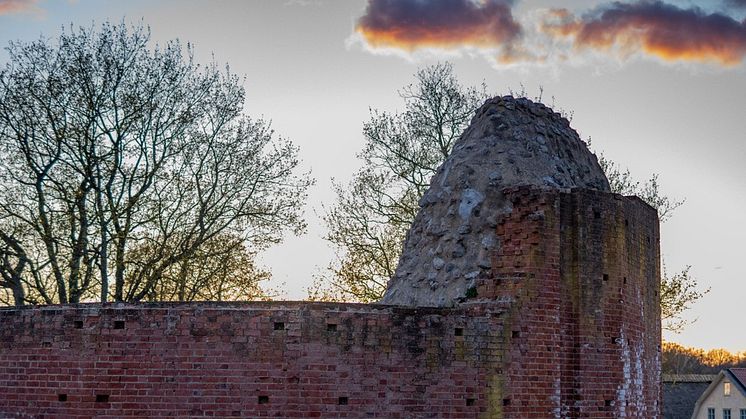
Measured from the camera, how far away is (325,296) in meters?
25.0

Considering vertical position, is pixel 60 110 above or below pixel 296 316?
above

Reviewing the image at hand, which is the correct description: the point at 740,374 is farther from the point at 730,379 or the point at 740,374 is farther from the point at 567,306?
the point at 567,306

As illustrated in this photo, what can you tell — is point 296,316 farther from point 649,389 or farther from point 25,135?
point 25,135

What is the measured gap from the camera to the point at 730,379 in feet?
153

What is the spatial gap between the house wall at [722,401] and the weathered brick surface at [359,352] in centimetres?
3860

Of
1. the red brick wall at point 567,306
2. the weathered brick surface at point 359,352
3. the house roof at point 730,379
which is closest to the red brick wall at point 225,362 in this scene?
the weathered brick surface at point 359,352

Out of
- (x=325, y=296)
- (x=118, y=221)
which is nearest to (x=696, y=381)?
(x=325, y=296)

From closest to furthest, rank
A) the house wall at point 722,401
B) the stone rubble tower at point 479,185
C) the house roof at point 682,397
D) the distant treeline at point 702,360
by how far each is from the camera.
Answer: the stone rubble tower at point 479,185 → the house wall at point 722,401 → the house roof at point 682,397 → the distant treeline at point 702,360

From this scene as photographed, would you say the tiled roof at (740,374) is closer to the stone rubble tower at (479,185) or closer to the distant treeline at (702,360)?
the distant treeline at (702,360)

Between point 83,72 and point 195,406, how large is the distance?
12650 mm

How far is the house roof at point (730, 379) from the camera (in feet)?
151

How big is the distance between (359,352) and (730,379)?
41330 millimetres

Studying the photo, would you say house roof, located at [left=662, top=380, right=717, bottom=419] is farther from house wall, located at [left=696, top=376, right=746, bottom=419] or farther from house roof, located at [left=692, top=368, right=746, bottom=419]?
house wall, located at [left=696, top=376, right=746, bottom=419]

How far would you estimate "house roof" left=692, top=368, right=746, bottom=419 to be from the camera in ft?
151
